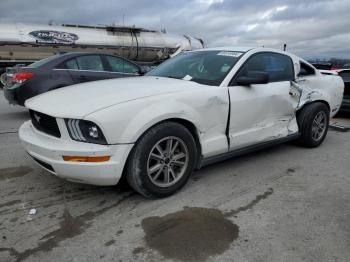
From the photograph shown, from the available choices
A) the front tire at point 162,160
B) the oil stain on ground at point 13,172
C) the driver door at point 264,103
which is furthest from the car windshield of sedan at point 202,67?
the oil stain on ground at point 13,172

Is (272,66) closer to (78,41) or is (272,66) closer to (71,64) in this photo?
(71,64)

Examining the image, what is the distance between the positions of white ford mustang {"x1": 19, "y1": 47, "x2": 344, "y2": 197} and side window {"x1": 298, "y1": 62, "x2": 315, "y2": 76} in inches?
8.6

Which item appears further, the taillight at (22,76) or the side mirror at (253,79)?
the taillight at (22,76)

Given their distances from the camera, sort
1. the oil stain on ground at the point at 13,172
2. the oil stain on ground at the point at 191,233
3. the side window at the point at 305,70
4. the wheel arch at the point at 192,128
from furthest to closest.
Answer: the side window at the point at 305,70
the oil stain on ground at the point at 13,172
the wheel arch at the point at 192,128
the oil stain on ground at the point at 191,233

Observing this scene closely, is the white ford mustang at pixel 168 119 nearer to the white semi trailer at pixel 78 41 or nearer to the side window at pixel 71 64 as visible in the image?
the side window at pixel 71 64

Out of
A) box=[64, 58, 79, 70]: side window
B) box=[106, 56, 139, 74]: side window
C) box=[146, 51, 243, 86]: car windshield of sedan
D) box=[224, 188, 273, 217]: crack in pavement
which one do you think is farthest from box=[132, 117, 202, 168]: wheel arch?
box=[106, 56, 139, 74]: side window

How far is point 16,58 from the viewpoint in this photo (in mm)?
15531

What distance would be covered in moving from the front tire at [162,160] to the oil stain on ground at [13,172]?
1572mm

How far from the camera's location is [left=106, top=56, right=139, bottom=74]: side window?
7.87 meters

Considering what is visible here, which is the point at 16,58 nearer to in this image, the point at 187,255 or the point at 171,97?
the point at 171,97

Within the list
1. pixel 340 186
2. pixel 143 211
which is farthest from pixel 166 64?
pixel 340 186

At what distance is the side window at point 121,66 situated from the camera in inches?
310

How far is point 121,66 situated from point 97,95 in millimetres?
4755

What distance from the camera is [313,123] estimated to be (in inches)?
203
